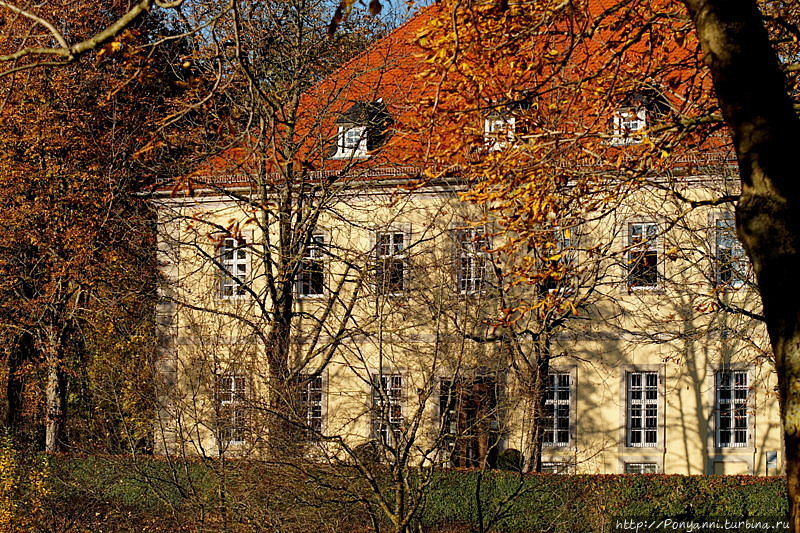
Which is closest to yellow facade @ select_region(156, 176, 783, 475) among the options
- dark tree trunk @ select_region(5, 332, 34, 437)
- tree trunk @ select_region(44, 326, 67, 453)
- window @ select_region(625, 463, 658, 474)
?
window @ select_region(625, 463, 658, 474)

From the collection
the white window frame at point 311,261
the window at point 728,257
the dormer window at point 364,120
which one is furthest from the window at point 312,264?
the window at point 728,257

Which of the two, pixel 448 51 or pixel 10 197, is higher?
pixel 10 197

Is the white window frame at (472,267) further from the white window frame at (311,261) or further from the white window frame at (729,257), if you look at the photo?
the white window frame at (729,257)

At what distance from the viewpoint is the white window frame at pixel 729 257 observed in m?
16.7

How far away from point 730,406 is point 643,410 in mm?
A: 1862

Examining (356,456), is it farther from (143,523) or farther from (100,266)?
(100,266)

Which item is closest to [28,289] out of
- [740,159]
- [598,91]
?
[598,91]

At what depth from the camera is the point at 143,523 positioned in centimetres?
1368

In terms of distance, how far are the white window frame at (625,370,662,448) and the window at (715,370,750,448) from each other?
1.29 m

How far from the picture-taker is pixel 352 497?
9.75 m

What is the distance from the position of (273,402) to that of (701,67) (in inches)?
225

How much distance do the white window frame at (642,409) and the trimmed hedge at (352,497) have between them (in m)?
5.34

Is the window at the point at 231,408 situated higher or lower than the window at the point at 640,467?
higher

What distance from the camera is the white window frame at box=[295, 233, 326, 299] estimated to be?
1790 centimetres
